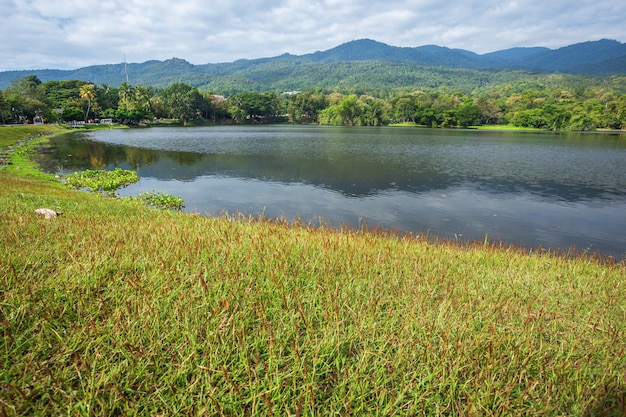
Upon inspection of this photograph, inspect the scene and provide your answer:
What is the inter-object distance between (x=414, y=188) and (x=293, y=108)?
5092 inches

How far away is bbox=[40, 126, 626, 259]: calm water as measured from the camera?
53.9ft

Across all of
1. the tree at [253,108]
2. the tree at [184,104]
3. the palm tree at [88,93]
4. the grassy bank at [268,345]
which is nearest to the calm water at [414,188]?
the grassy bank at [268,345]

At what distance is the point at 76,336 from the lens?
2.33m

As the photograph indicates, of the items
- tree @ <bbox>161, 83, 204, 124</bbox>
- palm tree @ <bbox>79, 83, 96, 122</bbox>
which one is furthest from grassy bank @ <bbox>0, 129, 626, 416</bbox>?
tree @ <bbox>161, 83, 204, 124</bbox>

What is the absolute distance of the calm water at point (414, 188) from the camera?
53.9ft

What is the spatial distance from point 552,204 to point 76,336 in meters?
25.4

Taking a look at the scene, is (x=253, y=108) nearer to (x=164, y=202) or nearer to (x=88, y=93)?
(x=88, y=93)

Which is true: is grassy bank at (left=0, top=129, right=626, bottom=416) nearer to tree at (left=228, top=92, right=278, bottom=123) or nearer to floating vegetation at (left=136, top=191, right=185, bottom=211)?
floating vegetation at (left=136, top=191, right=185, bottom=211)

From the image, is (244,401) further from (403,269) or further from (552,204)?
(552,204)

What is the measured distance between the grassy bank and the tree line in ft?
316

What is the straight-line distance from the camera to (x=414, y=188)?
24.4 meters

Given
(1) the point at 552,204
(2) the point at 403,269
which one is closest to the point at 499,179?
(1) the point at 552,204

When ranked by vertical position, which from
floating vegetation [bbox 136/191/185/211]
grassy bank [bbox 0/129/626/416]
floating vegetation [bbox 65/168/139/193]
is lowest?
floating vegetation [bbox 136/191/185/211]

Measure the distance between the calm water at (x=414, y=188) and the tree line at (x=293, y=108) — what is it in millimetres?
68848
